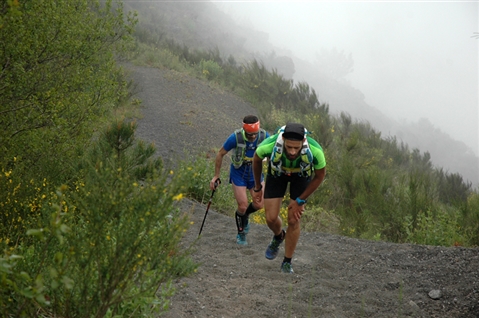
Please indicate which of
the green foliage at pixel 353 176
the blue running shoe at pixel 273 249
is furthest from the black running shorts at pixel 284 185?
the green foliage at pixel 353 176

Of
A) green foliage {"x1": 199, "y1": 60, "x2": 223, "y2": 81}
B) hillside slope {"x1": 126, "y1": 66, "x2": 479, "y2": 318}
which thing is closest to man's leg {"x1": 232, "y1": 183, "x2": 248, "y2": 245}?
hillside slope {"x1": 126, "y1": 66, "x2": 479, "y2": 318}

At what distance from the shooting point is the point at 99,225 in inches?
116

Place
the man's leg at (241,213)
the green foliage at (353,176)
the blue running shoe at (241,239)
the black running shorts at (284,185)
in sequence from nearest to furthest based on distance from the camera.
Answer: the black running shorts at (284,185), the man's leg at (241,213), the blue running shoe at (241,239), the green foliage at (353,176)

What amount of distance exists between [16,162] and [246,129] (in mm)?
2682

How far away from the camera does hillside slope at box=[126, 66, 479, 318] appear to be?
495cm

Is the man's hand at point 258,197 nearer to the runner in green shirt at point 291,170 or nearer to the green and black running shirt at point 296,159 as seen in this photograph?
the runner in green shirt at point 291,170

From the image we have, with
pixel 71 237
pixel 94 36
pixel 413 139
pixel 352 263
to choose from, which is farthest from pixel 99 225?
pixel 413 139

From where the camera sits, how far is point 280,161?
18.3 feet

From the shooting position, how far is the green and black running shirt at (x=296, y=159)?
5.40 meters

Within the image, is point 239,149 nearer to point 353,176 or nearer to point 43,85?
point 43,85

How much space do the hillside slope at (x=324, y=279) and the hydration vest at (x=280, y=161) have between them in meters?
1.18

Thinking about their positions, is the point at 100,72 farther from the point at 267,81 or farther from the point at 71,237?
the point at 267,81

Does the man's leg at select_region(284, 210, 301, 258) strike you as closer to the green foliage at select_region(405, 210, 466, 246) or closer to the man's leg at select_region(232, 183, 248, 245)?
the man's leg at select_region(232, 183, 248, 245)

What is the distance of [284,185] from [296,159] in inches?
19.1
